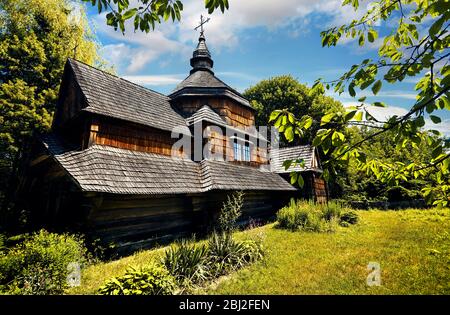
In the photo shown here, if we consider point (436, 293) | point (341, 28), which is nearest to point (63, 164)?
point (341, 28)

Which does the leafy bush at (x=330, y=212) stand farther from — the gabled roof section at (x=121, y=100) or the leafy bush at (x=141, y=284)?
the leafy bush at (x=141, y=284)

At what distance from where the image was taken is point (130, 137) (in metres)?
10.1

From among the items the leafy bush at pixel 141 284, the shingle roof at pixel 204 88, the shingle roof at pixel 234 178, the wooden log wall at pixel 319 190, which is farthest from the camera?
the wooden log wall at pixel 319 190

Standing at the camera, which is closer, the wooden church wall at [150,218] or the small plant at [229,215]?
the wooden church wall at [150,218]

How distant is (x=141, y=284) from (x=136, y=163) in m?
5.53

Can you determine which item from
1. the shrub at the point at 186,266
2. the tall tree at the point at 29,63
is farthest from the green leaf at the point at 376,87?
the tall tree at the point at 29,63

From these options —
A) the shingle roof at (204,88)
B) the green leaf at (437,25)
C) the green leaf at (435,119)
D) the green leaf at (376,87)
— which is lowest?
the green leaf at (435,119)

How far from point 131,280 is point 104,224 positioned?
377 cm

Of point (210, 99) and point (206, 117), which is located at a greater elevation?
point (210, 99)

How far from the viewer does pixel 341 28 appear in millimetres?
2910

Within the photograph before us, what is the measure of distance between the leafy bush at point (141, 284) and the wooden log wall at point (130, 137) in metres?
5.84

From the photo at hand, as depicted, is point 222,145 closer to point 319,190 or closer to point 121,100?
point 121,100

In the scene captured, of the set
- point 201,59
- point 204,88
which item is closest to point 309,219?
point 204,88

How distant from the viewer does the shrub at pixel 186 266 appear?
18.3 feet
